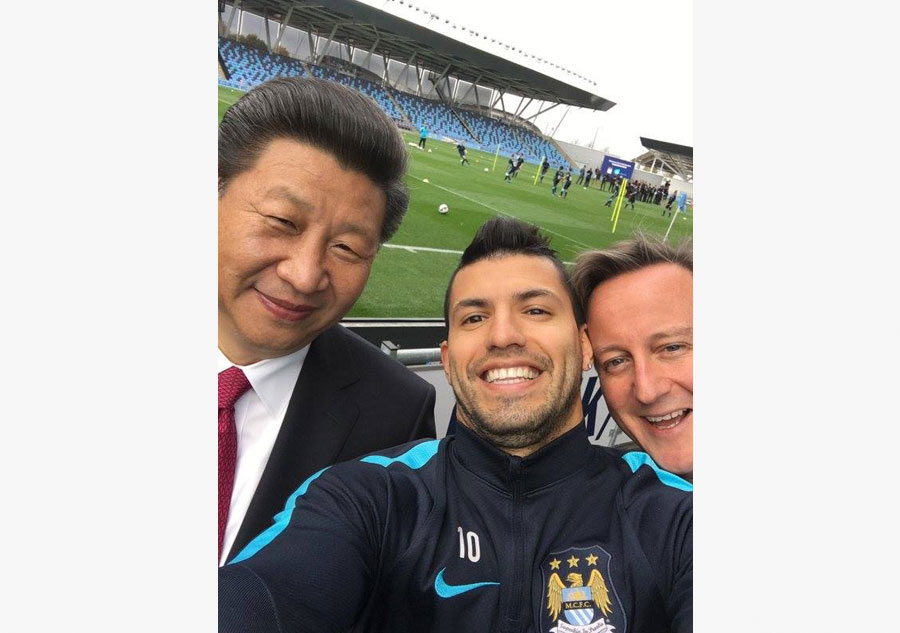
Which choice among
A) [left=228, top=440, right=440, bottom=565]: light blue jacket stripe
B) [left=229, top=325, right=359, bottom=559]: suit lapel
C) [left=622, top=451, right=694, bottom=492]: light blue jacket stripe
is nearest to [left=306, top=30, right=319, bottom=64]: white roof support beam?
[left=229, top=325, right=359, bottom=559]: suit lapel

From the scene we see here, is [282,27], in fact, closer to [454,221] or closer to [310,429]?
[310,429]

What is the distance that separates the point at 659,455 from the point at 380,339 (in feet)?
3.60

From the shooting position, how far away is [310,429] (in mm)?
1124

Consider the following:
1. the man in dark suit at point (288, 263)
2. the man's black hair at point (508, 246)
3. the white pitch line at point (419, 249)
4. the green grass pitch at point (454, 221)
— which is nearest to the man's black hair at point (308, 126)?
the man in dark suit at point (288, 263)

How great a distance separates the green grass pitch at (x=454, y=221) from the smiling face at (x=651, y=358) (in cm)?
19

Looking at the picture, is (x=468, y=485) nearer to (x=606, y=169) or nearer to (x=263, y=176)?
(x=263, y=176)

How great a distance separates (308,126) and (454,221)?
16.8ft

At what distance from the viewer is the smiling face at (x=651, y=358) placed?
1.26m

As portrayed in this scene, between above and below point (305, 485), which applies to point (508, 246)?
above

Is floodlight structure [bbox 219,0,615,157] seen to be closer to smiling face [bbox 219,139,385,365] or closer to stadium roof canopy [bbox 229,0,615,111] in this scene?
stadium roof canopy [bbox 229,0,615,111]

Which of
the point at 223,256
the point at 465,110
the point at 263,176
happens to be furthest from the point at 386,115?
the point at 465,110

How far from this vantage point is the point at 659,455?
4.25ft

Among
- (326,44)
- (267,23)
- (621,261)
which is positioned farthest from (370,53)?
(621,261)

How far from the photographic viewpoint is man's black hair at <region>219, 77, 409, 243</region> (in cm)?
92
